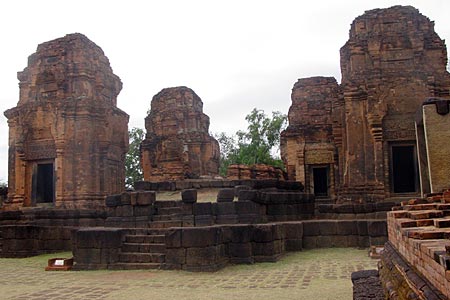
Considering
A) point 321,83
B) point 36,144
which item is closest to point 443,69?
point 321,83

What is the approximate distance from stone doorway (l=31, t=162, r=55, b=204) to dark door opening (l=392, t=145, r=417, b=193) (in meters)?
12.3

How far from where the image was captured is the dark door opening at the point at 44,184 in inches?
736

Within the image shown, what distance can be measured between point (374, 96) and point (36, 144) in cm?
1242

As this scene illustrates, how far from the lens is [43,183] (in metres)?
19.0

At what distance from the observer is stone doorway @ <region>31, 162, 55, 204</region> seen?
733 inches

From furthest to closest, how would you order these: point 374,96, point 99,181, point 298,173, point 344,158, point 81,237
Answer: point 298,173
point 99,181
point 344,158
point 374,96
point 81,237

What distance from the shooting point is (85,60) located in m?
18.6

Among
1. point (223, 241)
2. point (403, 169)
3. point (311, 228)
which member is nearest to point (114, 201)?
point (223, 241)

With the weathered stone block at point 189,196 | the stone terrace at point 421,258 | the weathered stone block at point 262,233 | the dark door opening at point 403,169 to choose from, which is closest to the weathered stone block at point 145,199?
the weathered stone block at point 189,196

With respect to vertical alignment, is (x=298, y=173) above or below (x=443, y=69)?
below

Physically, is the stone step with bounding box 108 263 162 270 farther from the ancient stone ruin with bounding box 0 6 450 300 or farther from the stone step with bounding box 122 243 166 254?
the stone step with bounding box 122 243 166 254

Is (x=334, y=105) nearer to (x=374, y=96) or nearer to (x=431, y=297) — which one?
(x=374, y=96)

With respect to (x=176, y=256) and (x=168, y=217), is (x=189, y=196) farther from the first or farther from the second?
(x=176, y=256)

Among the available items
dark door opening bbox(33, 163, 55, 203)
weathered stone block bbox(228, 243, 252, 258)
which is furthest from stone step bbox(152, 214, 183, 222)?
dark door opening bbox(33, 163, 55, 203)
